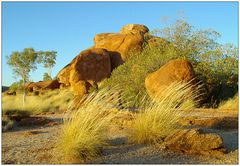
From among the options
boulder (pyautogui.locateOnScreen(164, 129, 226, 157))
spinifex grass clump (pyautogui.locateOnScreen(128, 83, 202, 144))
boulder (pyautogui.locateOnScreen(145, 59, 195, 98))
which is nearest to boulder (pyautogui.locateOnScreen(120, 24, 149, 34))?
boulder (pyautogui.locateOnScreen(145, 59, 195, 98))

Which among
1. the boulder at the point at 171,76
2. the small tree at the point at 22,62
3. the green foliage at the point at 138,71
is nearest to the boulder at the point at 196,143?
the boulder at the point at 171,76

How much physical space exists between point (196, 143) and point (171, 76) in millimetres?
8655

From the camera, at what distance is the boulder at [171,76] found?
45.7ft

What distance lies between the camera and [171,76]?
13.9 meters

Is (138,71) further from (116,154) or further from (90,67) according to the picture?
(116,154)

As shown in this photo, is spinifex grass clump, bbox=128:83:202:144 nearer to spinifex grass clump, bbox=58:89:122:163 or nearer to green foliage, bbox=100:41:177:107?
spinifex grass clump, bbox=58:89:122:163

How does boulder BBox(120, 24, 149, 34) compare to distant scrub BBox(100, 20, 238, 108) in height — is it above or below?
above

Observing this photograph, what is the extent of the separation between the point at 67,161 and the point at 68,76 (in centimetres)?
2321

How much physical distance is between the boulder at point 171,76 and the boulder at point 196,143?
27.1 ft

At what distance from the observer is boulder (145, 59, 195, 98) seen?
548 inches

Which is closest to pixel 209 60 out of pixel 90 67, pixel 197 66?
pixel 197 66

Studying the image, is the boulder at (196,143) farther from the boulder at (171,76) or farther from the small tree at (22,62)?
the small tree at (22,62)

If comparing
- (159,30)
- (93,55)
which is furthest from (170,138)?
(93,55)

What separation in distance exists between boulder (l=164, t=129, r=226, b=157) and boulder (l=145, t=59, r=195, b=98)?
8252 millimetres
